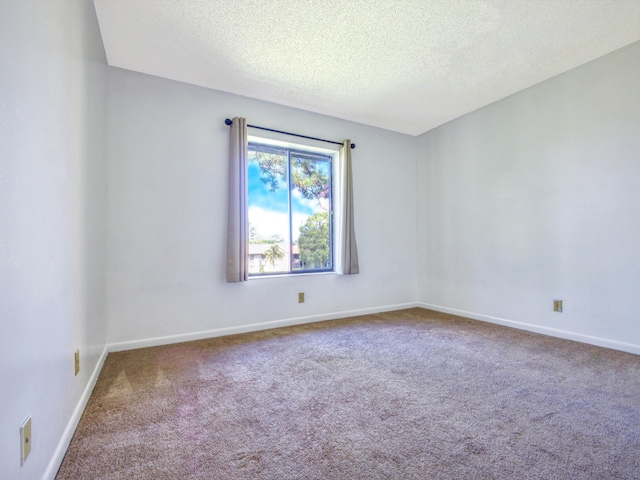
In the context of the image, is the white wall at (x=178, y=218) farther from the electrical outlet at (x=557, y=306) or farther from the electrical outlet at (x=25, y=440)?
the electrical outlet at (x=557, y=306)

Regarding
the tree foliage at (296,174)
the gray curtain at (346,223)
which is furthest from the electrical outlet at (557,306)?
the tree foliage at (296,174)

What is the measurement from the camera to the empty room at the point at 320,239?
52.2 inches

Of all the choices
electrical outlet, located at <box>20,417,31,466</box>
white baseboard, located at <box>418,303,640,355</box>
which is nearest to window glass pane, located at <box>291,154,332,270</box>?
white baseboard, located at <box>418,303,640,355</box>

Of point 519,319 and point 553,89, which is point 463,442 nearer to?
point 519,319

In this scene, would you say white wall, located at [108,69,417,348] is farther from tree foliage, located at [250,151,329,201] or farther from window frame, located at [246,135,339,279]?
tree foliage, located at [250,151,329,201]

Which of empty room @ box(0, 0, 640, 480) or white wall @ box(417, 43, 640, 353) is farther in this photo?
white wall @ box(417, 43, 640, 353)

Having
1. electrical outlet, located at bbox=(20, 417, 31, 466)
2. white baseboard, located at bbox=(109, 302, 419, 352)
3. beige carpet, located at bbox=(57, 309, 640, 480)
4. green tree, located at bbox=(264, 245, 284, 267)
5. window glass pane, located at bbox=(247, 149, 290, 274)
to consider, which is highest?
window glass pane, located at bbox=(247, 149, 290, 274)

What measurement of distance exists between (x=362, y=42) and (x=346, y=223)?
1.99 meters

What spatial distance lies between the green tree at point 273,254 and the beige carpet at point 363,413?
3.50ft

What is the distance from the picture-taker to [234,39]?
2568 mm

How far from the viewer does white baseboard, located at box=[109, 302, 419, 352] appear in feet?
9.50

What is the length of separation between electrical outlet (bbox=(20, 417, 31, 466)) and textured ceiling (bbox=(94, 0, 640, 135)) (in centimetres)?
250

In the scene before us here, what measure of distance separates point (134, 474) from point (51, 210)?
1129mm

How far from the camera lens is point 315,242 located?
4.07m
